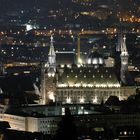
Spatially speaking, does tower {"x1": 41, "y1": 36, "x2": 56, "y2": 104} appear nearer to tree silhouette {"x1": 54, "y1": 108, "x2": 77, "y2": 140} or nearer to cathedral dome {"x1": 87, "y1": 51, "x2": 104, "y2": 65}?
cathedral dome {"x1": 87, "y1": 51, "x2": 104, "y2": 65}

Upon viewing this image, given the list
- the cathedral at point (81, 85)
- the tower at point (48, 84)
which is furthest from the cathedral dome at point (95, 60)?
the tower at point (48, 84)

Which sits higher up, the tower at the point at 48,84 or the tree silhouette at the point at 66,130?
the tower at the point at 48,84

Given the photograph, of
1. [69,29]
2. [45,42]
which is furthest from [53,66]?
[69,29]

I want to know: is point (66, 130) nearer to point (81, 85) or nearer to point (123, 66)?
point (81, 85)

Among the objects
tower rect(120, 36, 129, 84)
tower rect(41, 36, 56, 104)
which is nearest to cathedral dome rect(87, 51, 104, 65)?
tower rect(120, 36, 129, 84)

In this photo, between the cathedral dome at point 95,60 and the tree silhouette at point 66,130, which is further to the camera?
the cathedral dome at point 95,60

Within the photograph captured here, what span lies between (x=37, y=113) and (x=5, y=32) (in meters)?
66.1

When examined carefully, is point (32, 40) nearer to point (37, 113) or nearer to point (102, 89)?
point (102, 89)

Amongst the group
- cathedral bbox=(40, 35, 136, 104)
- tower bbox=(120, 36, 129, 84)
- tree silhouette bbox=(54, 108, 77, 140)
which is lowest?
tree silhouette bbox=(54, 108, 77, 140)

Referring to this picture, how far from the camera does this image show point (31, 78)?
94.2 metres

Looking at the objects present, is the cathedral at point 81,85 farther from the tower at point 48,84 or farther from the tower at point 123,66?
the tower at point 123,66

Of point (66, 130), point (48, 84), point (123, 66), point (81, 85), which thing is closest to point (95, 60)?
point (123, 66)

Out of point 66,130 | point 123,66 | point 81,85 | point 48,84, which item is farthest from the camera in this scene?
point 123,66

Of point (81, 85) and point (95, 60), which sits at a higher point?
point (95, 60)
